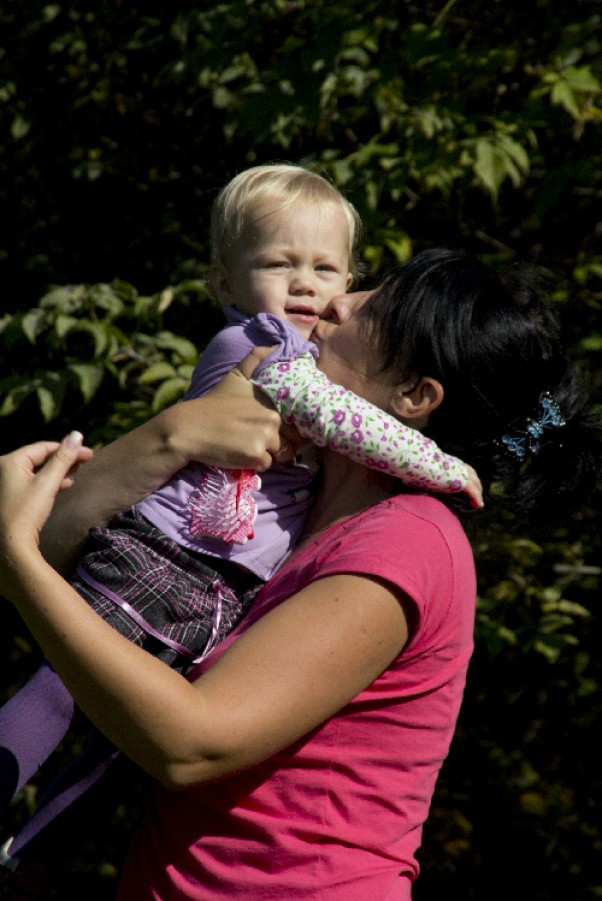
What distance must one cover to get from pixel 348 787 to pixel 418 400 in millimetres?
630

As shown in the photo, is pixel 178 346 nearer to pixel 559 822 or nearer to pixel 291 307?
pixel 291 307

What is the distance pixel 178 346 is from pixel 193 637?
5.05 feet

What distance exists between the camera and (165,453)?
6.10 feet

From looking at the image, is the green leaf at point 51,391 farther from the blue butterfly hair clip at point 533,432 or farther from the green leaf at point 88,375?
the blue butterfly hair clip at point 533,432

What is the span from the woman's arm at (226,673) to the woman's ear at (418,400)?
0.40 meters

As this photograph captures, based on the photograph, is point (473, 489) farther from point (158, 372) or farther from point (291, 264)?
point (158, 372)

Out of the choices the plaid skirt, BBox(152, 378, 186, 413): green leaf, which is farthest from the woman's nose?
BBox(152, 378, 186, 413): green leaf

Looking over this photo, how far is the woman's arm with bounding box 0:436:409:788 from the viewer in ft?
4.72

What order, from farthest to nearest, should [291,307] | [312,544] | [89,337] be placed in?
1. [89,337]
2. [291,307]
3. [312,544]

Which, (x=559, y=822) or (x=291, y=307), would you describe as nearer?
(x=291, y=307)

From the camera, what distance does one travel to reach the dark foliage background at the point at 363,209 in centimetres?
336

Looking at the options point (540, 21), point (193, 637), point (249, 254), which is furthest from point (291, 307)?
point (540, 21)

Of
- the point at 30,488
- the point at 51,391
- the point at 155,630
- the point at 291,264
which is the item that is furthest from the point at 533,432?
the point at 51,391

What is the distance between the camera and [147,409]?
3.44 m
